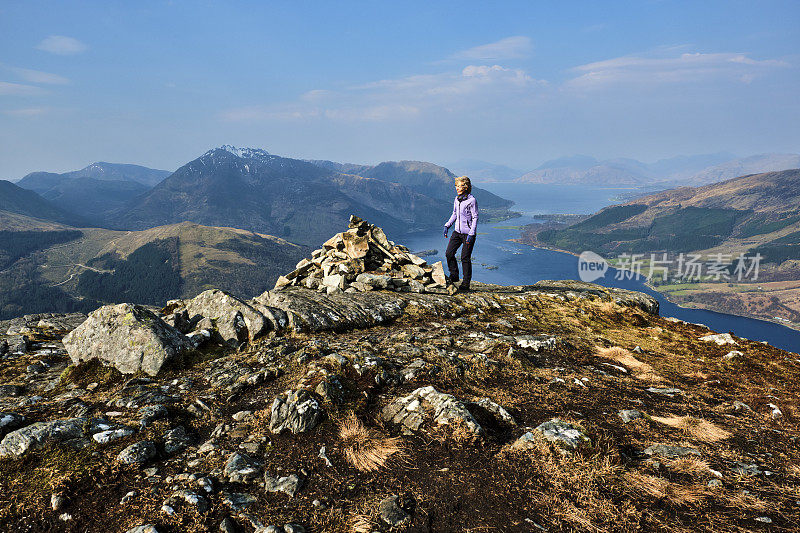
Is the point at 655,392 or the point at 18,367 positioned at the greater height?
the point at 18,367

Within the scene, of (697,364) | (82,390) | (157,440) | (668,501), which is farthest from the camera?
(697,364)

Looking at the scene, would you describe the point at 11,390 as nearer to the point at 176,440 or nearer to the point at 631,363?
the point at 176,440

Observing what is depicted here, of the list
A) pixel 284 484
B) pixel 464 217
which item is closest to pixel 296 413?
pixel 284 484

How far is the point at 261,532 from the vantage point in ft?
14.4

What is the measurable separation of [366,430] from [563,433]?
142 inches

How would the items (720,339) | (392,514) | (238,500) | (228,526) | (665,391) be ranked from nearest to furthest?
(228,526), (392,514), (238,500), (665,391), (720,339)

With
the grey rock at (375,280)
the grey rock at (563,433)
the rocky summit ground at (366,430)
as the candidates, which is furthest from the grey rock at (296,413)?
the grey rock at (375,280)

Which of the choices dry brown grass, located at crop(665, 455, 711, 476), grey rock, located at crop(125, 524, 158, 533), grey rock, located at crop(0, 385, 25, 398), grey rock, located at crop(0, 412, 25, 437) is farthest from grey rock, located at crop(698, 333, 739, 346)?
grey rock, located at crop(0, 385, 25, 398)

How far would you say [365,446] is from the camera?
603cm

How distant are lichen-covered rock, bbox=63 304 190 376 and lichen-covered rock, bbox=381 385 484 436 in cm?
616

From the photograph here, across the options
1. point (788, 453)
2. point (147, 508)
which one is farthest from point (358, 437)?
point (788, 453)

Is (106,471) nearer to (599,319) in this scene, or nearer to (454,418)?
(454,418)

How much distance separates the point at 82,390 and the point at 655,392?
45.9 feet

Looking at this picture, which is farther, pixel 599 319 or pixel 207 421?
pixel 599 319
